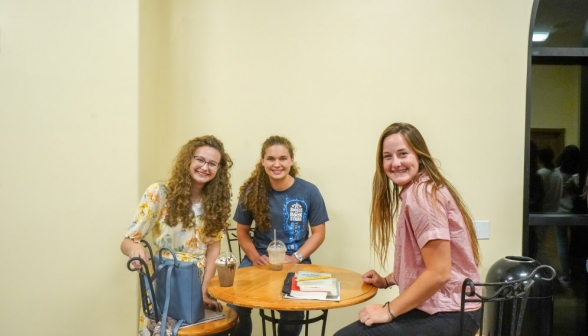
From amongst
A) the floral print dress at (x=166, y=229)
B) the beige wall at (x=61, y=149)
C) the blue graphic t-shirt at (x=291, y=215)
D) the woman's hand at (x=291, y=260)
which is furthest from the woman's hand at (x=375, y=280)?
the beige wall at (x=61, y=149)

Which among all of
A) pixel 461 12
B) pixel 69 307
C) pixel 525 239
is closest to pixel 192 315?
pixel 69 307

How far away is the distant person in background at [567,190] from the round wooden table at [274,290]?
1688 mm

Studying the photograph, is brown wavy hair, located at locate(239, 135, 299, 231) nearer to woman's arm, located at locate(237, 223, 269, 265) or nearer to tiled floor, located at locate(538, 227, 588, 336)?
woman's arm, located at locate(237, 223, 269, 265)

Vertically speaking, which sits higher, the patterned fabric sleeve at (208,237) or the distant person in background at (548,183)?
the distant person in background at (548,183)

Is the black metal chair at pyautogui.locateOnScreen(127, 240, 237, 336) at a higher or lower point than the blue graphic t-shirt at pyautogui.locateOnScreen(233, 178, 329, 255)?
lower

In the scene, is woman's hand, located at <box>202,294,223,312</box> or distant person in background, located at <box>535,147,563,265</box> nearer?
woman's hand, located at <box>202,294,223,312</box>

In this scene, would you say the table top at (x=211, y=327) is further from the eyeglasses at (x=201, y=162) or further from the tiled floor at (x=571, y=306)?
the tiled floor at (x=571, y=306)

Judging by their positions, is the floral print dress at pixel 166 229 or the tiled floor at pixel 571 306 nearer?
the floral print dress at pixel 166 229

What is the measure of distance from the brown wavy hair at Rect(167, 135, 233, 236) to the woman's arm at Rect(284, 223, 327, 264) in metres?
0.44

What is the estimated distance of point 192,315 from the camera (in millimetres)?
1813

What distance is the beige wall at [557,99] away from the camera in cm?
280

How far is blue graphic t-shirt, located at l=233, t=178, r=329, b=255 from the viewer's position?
243cm

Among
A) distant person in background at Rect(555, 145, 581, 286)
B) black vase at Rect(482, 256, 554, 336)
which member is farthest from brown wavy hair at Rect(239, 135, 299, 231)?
distant person in background at Rect(555, 145, 581, 286)

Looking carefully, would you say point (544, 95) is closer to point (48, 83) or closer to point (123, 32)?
point (123, 32)
